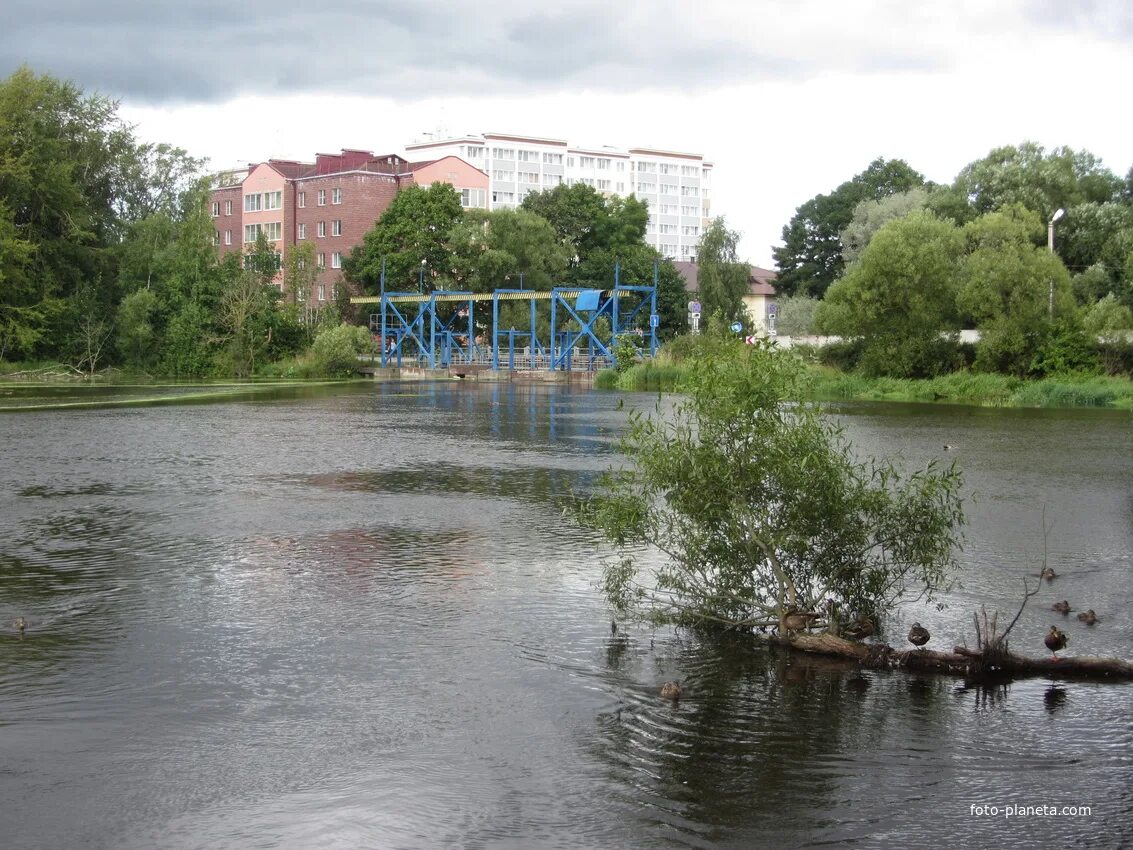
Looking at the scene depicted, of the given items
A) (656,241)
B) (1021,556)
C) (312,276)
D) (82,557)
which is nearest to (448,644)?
(82,557)

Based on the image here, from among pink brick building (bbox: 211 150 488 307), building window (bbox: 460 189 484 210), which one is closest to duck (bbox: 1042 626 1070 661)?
pink brick building (bbox: 211 150 488 307)

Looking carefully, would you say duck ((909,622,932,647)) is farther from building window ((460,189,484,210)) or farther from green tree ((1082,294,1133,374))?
building window ((460,189,484,210))

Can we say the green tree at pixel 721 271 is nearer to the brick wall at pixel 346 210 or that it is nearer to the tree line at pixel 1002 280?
the tree line at pixel 1002 280

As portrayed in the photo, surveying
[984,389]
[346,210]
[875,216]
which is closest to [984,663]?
[984,389]

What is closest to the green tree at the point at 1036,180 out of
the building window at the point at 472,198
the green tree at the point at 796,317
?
the green tree at the point at 796,317

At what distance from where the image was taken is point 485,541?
15.6 metres

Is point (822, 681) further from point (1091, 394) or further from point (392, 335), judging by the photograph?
point (392, 335)

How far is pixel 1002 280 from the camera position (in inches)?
2267

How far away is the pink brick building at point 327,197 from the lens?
10519 cm

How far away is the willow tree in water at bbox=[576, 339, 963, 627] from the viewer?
415 inches

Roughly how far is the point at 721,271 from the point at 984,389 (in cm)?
3976

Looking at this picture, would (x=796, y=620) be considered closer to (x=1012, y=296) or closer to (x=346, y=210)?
(x=1012, y=296)

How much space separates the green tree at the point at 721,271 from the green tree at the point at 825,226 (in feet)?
26.5

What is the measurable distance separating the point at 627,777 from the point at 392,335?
91.3 meters
